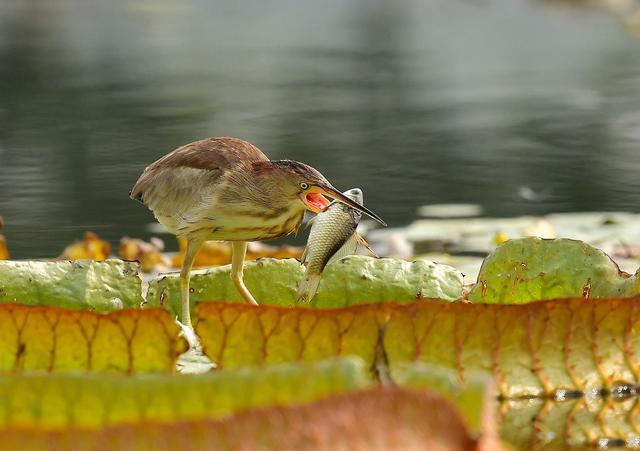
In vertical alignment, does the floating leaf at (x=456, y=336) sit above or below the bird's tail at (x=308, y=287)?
above

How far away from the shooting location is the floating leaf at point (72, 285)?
264cm

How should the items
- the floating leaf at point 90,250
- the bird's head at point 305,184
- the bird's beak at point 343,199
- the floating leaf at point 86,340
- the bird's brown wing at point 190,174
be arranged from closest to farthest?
the floating leaf at point 86,340 < the bird's beak at point 343,199 < the bird's head at point 305,184 < the bird's brown wing at point 190,174 < the floating leaf at point 90,250

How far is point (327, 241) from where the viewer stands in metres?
3.11

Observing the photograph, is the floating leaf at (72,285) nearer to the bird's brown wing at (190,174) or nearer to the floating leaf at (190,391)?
the bird's brown wing at (190,174)

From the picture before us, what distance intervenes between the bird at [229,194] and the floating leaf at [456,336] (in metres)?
1.19

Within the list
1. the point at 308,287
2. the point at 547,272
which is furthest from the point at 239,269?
the point at 547,272

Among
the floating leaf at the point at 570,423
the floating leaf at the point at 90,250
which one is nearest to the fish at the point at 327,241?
the floating leaf at the point at 570,423

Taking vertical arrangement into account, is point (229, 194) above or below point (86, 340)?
below

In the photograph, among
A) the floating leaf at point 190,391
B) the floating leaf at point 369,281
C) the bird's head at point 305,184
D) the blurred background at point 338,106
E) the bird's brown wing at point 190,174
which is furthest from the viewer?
the blurred background at point 338,106

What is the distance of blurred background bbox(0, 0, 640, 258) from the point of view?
710cm

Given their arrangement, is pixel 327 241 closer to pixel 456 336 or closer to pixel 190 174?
pixel 190 174

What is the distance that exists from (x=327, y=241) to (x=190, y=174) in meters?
0.59

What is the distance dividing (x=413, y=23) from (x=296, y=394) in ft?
65.1

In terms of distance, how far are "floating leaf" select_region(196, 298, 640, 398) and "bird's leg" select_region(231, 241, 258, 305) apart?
0.71 meters
